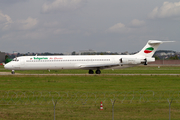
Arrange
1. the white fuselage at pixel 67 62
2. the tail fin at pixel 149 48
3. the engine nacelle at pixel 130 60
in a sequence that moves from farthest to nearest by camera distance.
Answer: the tail fin at pixel 149 48 → the engine nacelle at pixel 130 60 → the white fuselage at pixel 67 62

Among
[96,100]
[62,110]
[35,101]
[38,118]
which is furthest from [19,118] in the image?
[96,100]

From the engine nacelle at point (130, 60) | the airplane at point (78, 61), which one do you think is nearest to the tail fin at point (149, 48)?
the airplane at point (78, 61)

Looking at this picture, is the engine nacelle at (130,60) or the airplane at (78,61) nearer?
the airplane at (78,61)

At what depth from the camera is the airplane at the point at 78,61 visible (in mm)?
47594

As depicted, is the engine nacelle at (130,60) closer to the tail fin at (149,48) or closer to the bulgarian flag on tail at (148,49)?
the tail fin at (149,48)

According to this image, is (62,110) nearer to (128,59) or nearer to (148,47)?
(128,59)

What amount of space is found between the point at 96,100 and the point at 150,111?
530cm

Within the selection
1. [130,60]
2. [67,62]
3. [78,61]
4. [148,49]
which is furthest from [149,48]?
[67,62]

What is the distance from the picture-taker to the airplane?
156 feet

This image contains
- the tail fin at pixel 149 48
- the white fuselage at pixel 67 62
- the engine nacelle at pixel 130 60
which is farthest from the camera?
the tail fin at pixel 149 48

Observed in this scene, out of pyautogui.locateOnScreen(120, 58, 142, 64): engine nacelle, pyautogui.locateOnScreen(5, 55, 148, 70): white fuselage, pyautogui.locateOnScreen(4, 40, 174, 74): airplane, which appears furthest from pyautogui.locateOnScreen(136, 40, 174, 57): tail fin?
pyautogui.locateOnScreen(120, 58, 142, 64): engine nacelle

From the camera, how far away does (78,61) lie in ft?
160

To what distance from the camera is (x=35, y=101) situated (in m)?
20.5

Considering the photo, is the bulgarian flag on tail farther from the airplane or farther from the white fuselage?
the white fuselage
